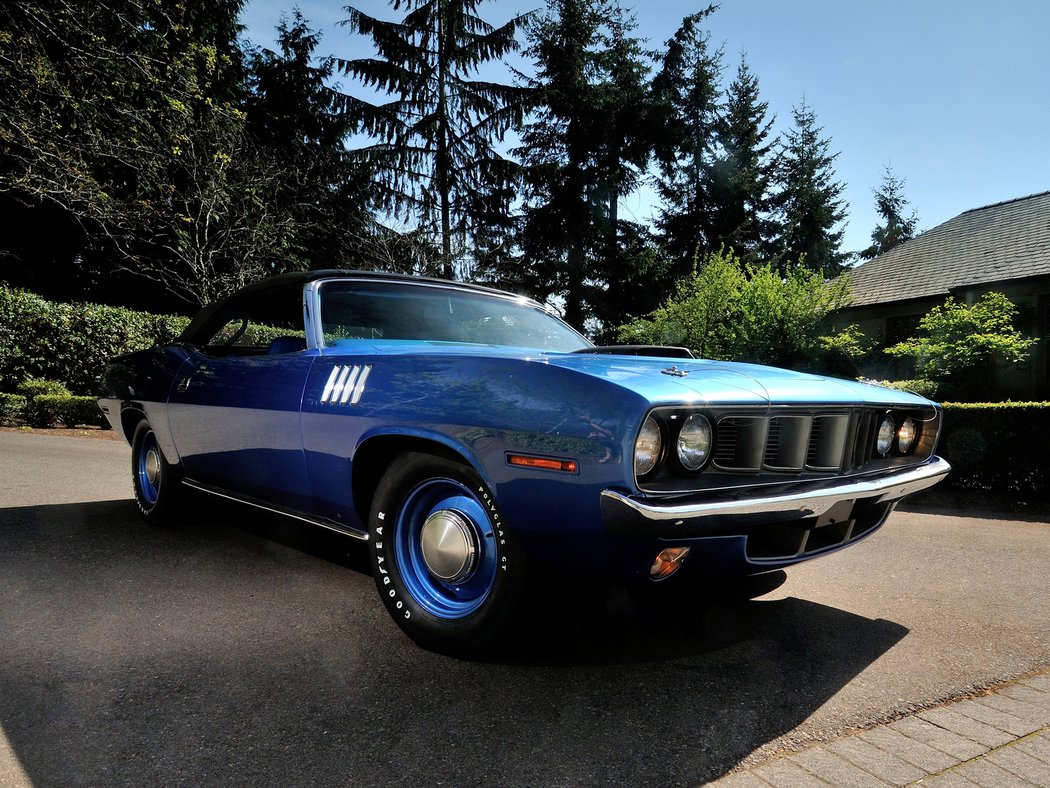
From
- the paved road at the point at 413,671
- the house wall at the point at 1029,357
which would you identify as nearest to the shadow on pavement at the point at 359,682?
the paved road at the point at 413,671

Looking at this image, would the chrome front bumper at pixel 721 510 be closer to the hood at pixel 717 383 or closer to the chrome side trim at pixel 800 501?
the chrome side trim at pixel 800 501

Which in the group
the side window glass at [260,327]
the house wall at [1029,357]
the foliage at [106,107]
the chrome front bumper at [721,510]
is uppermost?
the foliage at [106,107]

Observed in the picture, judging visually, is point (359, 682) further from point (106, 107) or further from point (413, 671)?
point (106, 107)

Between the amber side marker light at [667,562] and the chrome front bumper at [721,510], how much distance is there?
96mm

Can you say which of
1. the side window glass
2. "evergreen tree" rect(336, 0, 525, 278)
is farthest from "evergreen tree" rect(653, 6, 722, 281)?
the side window glass

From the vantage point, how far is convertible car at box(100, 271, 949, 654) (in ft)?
6.96

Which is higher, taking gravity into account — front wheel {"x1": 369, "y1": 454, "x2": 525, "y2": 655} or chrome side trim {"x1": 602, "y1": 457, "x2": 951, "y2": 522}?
chrome side trim {"x1": 602, "y1": 457, "x2": 951, "y2": 522}

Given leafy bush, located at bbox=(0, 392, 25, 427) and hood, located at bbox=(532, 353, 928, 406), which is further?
leafy bush, located at bbox=(0, 392, 25, 427)

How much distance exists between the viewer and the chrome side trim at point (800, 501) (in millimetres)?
2008

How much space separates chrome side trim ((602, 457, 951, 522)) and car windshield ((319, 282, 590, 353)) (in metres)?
1.71

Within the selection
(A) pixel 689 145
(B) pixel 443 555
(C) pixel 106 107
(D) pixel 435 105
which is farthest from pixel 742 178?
(B) pixel 443 555

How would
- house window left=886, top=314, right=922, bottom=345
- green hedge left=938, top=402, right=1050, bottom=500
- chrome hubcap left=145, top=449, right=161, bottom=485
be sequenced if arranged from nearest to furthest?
chrome hubcap left=145, top=449, right=161, bottom=485, green hedge left=938, top=402, right=1050, bottom=500, house window left=886, top=314, right=922, bottom=345

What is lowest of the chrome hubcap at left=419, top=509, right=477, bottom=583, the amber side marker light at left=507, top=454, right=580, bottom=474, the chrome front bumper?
the chrome hubcap at left=419, top=509, right=477, bottom=583

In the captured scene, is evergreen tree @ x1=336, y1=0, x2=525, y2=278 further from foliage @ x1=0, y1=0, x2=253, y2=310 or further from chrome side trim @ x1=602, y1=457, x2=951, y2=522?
chrome side trim @ x1=602, y1=457, x2=951, y2=522
